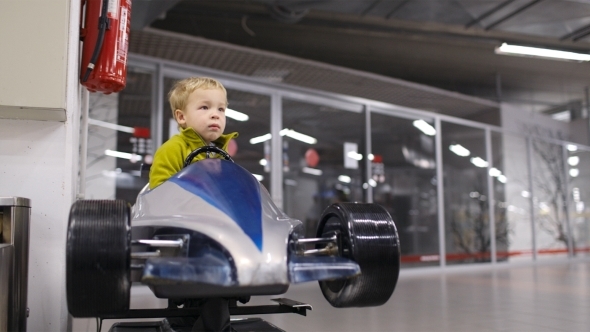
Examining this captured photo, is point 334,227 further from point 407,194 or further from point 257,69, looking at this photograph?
point 407,194

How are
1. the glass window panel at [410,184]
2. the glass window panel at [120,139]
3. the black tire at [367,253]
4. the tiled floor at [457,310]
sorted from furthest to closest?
1. the glass window panel at [410,184]
2. the glass window panel at [120,139]
3. the tiled floor at [457,310]
4. the black tire at [367,253]

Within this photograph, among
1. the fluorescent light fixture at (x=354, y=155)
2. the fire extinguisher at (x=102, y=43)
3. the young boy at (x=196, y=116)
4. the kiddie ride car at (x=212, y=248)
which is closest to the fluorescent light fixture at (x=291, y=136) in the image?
the fluorescent light fixture at (x=354, y=155)

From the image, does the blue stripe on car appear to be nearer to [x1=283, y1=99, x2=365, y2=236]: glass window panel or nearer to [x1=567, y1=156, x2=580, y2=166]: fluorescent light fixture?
[x1=283, y1=99, x2=365, y2=236]: glass window panel

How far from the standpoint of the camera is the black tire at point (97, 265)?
1.39 m

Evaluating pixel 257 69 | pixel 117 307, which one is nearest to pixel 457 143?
pixel 257 69

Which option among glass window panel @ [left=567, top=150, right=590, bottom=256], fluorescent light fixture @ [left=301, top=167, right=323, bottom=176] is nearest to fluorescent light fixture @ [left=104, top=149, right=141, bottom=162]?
fluorescent light fixture @ [left=301, top=167, right=323, bottom=176]

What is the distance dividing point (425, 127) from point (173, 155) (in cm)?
613

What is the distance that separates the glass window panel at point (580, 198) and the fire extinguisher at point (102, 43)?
9.96m

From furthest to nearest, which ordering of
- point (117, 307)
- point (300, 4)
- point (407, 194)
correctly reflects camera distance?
point (407, 194) → point (300, 4) → point (117, 307)

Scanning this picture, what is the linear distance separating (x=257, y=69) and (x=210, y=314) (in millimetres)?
5730

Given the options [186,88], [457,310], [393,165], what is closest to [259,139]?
[393,165]

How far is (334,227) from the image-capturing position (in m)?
1.88

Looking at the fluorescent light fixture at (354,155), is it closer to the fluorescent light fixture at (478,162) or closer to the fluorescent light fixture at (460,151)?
the fluorescent light fixture at (460,151)

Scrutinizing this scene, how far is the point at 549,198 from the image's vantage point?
9.89m
